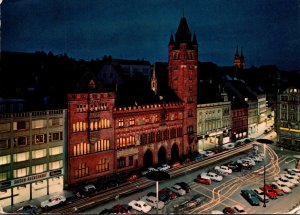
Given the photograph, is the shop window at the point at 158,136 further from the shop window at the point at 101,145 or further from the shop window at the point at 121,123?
the shop window at the point at 101,145

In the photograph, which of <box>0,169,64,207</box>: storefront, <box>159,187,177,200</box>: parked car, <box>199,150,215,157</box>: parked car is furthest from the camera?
<box>199,150,215,157</box>: parked car

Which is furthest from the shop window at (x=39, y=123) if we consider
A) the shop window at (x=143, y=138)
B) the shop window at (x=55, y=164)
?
the shop window at (x=143, y=138)

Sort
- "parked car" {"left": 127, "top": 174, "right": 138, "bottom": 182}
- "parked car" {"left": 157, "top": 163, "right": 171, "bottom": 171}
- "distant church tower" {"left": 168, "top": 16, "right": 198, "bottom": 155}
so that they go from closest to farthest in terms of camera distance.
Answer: "parked car" {"left": 127, "top": 174, "right": 138, "bottom": 182}, "parked car" {"left": 157, "top": 163, "right": 171, "bottom": 171}, "distant church tower" {"left": 168, "top": 16, "right": 198, "bottom": 155}

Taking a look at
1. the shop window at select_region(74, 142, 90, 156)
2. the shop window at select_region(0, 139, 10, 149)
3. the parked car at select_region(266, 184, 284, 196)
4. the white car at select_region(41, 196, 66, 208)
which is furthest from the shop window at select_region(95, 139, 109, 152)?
the parked car at select_region(266, 184, 284, 196)

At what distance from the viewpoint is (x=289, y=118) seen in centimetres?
6003

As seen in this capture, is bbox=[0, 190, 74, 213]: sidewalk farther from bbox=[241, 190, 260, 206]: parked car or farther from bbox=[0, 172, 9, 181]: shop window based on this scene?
bbox=[241, 190, 260, 206]: parked car

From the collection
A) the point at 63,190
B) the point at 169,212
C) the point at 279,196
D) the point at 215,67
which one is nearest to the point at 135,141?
the point at 63,190

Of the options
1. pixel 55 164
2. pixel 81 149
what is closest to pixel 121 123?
pixel 81 149

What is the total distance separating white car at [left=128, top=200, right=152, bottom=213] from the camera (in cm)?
3222

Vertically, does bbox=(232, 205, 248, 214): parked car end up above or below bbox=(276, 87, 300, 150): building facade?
below

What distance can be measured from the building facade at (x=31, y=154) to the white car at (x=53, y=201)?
3.41 metres

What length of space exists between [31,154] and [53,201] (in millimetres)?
5903

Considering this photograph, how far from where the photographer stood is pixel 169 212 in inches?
1243

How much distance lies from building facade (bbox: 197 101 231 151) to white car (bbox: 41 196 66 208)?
29.3m
